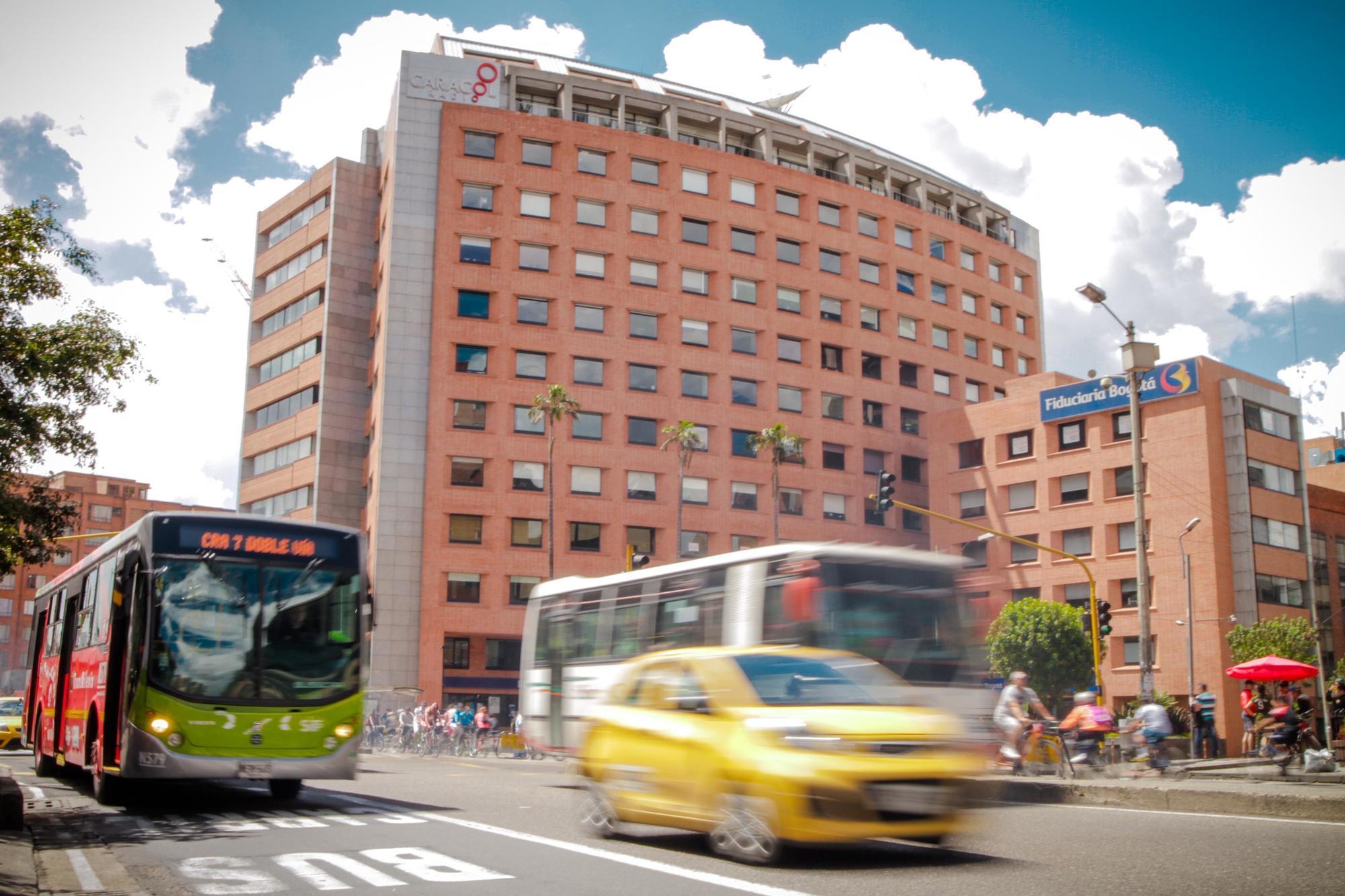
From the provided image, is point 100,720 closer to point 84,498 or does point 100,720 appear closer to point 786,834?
point 786,834

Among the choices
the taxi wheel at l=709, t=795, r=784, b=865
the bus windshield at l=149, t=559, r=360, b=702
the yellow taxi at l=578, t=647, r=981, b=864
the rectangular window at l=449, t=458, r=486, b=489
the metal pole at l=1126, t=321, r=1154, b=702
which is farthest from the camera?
the rectangular window at l=449, t=458, r=486, b=489

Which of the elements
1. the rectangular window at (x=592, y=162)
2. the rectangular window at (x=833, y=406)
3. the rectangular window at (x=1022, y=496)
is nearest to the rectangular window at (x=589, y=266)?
the rectangular window at (x=592, y=162)

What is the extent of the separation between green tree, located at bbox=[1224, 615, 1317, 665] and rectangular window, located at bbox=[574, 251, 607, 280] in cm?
3451

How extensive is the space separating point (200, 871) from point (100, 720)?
5.78m

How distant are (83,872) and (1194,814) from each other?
11.2 meters

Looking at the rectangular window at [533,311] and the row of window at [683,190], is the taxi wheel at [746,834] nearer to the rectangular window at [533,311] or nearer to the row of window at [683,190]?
the rectangular window at [533,311]

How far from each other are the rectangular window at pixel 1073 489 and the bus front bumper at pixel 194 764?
5063 cm

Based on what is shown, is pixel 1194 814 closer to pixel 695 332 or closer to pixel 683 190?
pixel 695 332

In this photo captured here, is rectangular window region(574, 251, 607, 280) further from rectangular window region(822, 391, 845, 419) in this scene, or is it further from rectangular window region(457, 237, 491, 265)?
rectangular window region(822, 391, 845, 419)

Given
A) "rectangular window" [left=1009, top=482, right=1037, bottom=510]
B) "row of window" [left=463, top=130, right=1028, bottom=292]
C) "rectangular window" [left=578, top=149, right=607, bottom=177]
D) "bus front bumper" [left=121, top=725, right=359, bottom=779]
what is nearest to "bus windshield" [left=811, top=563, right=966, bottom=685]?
"bus front bumper" [left=121, top=725, right=359, bottom=779]

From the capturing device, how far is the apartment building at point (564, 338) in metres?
59.7

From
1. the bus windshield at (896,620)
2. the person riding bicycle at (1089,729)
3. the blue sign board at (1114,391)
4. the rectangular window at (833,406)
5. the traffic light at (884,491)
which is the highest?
the rectangular window at (833,406)

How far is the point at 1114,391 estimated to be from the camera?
5681 cm

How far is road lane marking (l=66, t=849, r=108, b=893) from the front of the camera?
27.4 ft
